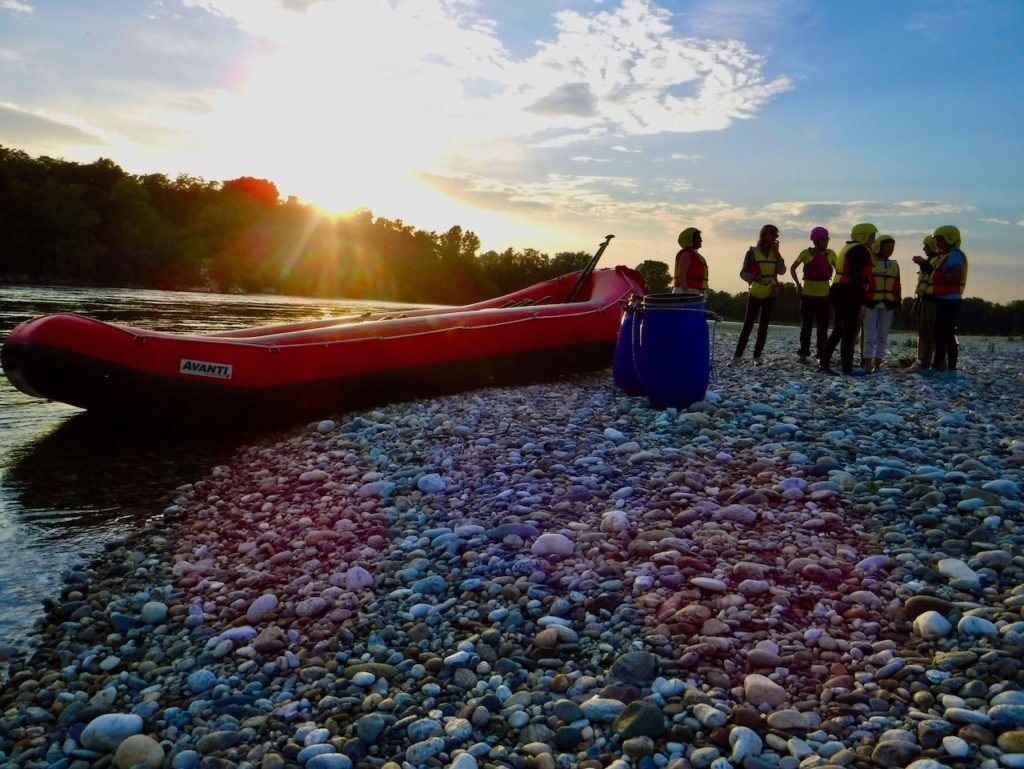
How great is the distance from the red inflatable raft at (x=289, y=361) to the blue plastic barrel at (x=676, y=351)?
256 centimetres

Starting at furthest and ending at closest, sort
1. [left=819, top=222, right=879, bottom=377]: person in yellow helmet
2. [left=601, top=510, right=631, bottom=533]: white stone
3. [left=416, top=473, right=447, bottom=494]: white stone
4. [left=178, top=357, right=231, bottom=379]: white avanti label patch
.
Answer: [left=819, top=222, right=879, bottom=377]: person in yellow helmet
[left=178, top=357, right=231, bottom=379]: white avanti label patch
[left=416, top=473, right=447, bottom=494]: white stone
[left=601, top=510, right=631, bottom=533]: white stone

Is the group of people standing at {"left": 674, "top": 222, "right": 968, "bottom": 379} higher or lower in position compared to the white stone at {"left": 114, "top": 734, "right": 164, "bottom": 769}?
higher

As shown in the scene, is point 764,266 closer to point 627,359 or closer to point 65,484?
point 627,359

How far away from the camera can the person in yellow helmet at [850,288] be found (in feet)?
30.7

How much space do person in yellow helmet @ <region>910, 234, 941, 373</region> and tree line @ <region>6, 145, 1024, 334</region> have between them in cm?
562

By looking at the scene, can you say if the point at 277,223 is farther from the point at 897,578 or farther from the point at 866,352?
the point at 897,578

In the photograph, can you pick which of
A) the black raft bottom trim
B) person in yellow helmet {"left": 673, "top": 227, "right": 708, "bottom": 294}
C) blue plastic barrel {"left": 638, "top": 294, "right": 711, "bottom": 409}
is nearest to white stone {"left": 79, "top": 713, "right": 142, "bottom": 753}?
the black raft bottom trim

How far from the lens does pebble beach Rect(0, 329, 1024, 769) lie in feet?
8.36

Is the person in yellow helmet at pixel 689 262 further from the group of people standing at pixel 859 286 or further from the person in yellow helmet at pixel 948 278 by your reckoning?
the person in yellow helmet at pixel 948 278

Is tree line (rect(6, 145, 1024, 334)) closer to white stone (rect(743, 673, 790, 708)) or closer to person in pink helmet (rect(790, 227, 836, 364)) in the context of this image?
person in pink helmet (rect(790, 227, 836, 364))

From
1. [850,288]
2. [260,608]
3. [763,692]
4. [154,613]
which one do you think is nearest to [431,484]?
[260,608]

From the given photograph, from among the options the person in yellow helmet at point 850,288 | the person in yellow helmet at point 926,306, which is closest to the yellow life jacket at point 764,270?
the person in yellow helmet at point 850,288

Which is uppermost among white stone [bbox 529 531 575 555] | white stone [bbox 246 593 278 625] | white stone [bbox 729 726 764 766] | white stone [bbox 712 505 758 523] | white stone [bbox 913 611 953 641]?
white stone [bbox 712 505 758 523]

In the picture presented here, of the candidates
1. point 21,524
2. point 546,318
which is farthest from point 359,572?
point 546,318
